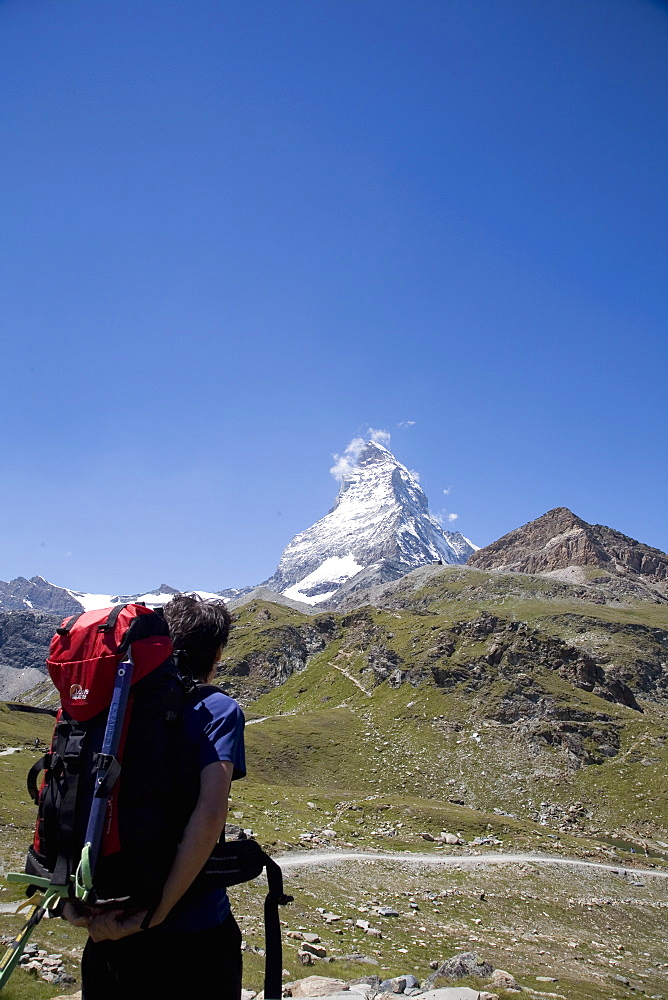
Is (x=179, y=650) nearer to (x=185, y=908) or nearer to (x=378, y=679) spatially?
(x=185, y=908)

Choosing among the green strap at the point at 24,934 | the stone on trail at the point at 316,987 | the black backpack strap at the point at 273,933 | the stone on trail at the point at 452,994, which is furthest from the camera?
the stone on trail at the point at 452,994

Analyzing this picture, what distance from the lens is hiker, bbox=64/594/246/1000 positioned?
4.30 metres

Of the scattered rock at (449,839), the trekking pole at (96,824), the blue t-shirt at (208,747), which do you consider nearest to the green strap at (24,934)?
the trekking pole at (96,824)

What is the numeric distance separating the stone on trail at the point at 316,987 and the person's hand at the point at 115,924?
13400 millimetres

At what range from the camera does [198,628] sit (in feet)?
18.8

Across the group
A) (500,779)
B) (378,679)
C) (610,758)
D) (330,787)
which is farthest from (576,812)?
(378,679)

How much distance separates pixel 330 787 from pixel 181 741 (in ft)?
258

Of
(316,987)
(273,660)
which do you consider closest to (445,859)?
(316,987)

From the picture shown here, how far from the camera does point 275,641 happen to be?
15938 cm

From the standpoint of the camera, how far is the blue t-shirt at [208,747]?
4.69 meters

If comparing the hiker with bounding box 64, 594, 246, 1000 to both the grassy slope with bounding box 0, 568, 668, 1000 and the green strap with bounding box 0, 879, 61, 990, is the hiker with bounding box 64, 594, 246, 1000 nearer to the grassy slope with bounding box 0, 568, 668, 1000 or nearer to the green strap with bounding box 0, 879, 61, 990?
the green strap with bounding box 0, 879, 61, 990

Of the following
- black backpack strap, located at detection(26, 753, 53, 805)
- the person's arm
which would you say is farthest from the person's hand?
black backpack strap, located at detection(26, 753, 53, 805)

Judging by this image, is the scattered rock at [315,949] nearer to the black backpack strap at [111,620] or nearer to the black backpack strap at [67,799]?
the black backpack strap at [67,799]

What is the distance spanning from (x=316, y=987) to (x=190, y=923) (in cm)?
1381
